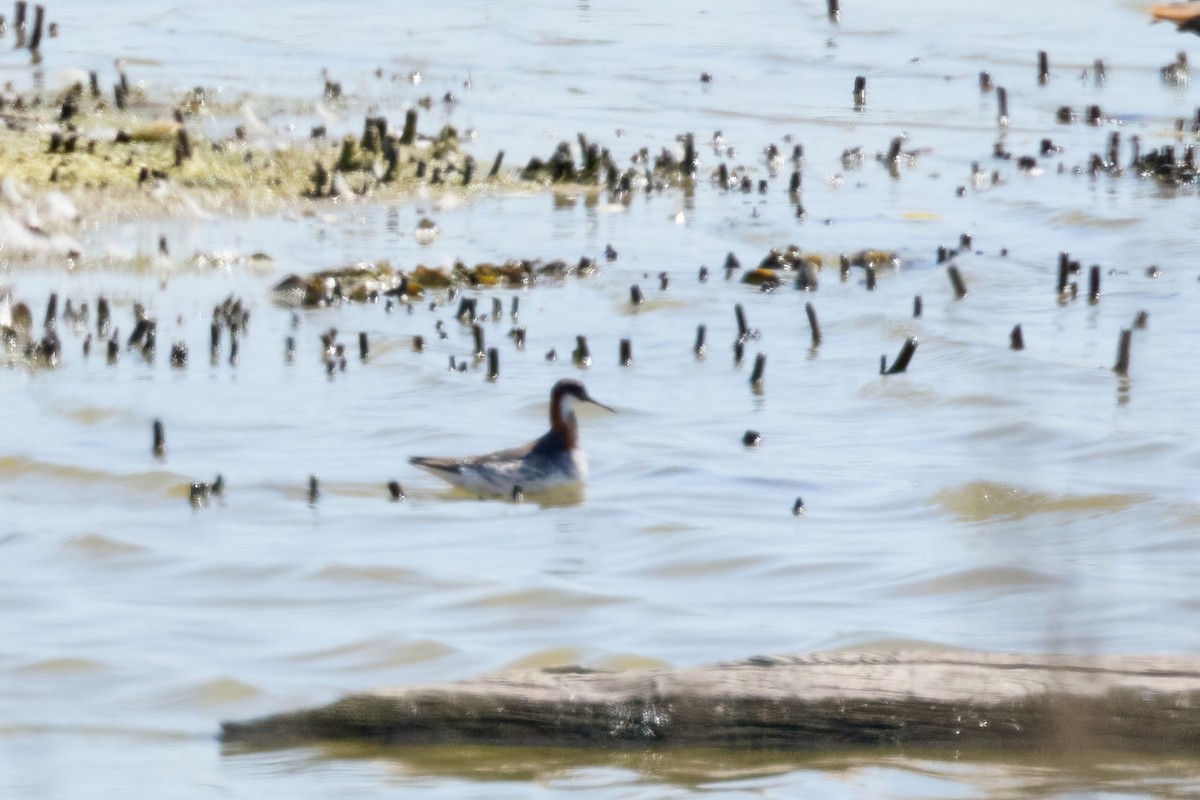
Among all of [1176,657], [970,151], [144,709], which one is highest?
[970,151]

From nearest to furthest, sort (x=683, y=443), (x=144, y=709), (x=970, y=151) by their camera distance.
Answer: (x=144, y=709) → (x=683, y=443) → (x=970, y=151)

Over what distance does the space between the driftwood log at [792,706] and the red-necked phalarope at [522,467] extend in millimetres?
3975

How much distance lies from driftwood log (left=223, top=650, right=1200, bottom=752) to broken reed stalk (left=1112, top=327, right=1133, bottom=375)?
663 centimetres

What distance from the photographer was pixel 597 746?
552 cm

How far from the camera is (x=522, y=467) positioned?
32.2 ft

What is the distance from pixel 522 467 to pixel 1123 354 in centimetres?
429

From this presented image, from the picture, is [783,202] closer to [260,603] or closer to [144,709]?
[260,603]

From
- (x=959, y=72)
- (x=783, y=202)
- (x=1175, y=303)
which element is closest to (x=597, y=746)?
(x=1175, y=303)

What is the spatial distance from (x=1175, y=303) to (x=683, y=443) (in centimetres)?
539

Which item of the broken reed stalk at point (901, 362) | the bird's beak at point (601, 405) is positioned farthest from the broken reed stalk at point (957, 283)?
the bird's beak at point (601, 405)

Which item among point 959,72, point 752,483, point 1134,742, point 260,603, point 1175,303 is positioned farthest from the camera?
point 959,72

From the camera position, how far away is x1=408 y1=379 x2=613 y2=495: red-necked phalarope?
9703 millimetres

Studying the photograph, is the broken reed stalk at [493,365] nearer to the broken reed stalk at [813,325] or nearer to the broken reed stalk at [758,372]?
the broken reed stalk at [758,372]

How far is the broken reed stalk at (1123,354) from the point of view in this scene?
11.9 m
